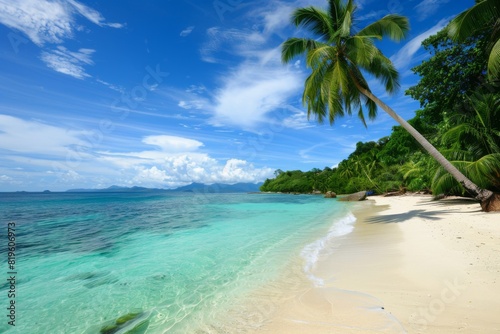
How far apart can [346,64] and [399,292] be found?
386 inches

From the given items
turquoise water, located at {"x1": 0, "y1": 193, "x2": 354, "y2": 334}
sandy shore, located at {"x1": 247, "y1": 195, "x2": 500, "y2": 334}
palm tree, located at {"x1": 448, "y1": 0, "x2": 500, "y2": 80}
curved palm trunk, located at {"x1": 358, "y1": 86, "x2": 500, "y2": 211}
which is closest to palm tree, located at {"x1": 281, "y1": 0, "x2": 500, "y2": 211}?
curved palm trunk, located at {"x1": 358, "y1": 86, "x2": 500, "y2": 211}

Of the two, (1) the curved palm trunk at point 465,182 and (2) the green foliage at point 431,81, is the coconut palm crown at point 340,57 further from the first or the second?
(1) the curved palm trunk at point 465,182

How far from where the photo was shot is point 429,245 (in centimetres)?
610

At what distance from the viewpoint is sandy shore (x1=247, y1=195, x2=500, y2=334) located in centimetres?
289

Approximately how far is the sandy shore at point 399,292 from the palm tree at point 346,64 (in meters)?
4.36

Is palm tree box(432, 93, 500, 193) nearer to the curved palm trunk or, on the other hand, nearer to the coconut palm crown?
the curved palm trunk

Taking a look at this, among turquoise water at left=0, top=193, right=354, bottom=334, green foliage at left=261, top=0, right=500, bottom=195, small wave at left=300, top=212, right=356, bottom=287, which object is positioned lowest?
turquoise water at left=0, top=193, right=354, bottom=334

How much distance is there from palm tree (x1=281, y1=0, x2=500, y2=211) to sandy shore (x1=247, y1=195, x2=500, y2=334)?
4.36 meters

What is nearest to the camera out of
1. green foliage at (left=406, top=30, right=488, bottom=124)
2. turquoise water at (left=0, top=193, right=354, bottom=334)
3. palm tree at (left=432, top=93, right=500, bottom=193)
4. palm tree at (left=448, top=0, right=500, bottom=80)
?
turquoise water at (left=0, top=193, right=354, bottom=334)

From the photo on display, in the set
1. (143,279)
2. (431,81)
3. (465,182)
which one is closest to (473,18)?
(465,182)

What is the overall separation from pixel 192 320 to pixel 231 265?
273cm

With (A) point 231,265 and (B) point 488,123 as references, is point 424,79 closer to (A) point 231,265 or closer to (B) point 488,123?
(B) point 488,123

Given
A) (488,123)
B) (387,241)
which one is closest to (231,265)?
(387,241)

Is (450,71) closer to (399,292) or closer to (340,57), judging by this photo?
(340,57)
